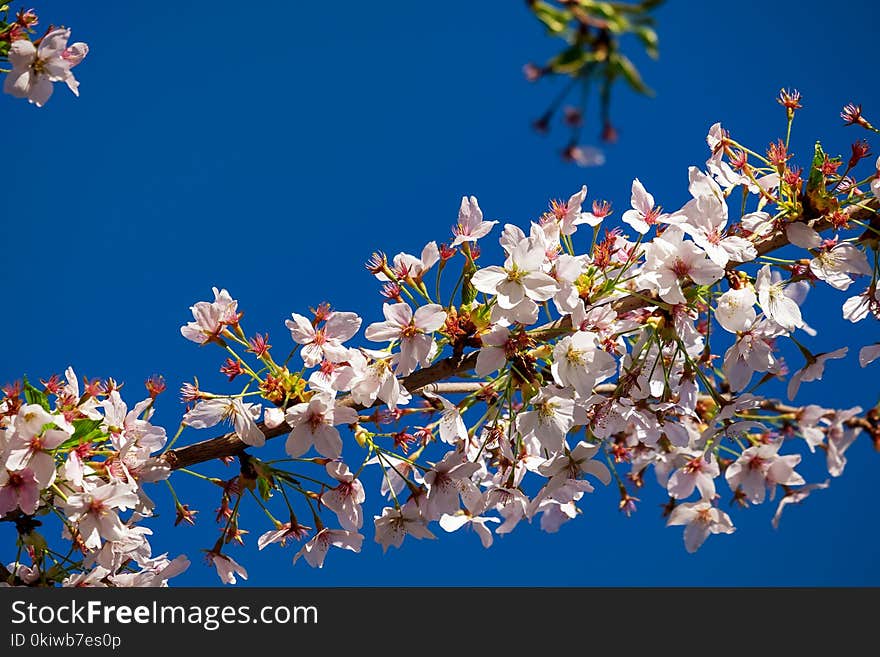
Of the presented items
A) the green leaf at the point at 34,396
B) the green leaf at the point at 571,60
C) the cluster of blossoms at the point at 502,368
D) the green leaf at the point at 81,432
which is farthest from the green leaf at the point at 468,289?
the green leaf at the point at 571,60

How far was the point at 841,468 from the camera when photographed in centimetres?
315

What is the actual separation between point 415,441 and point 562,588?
31.1 inches

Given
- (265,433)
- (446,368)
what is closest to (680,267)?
(446,368)

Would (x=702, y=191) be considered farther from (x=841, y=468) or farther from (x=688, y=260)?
(x=841, y=468)

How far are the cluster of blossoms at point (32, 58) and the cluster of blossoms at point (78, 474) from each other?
43.0 inches

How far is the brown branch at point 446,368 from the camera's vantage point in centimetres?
247

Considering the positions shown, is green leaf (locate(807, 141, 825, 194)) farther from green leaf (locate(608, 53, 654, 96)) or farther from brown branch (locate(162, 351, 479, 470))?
green leaf (locate(608, 53, 654, 96))

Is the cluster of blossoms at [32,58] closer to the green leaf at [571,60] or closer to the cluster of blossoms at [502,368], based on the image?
the cluster of blossoms at [502,368]

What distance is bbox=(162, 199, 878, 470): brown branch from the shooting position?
2469 mm

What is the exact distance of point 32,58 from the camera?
3.08m

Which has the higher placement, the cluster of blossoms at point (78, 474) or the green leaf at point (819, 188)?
the green leaf at point (819, 188)

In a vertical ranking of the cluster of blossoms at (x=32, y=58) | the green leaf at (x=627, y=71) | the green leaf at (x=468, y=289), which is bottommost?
the green leaf at (x=627, y=71)

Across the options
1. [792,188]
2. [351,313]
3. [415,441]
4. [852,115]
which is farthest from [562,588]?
[852,115]

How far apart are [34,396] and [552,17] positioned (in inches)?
81.2
